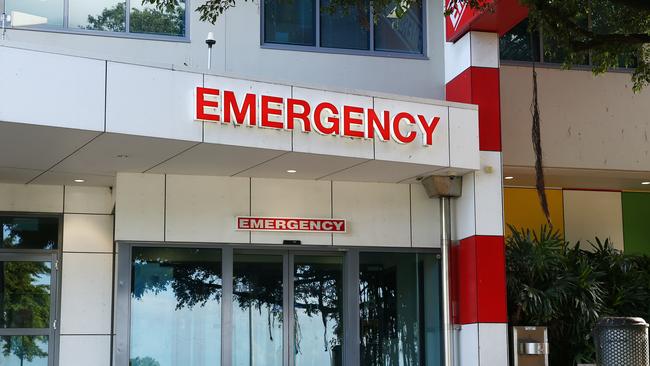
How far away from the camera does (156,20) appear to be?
14047 millimetres

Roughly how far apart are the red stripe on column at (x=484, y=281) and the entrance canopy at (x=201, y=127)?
1150 mm

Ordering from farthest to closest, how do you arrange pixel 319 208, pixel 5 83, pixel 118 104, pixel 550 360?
pixel 550 360, pixel 319 208, pixel 118 104, pixel 5 83

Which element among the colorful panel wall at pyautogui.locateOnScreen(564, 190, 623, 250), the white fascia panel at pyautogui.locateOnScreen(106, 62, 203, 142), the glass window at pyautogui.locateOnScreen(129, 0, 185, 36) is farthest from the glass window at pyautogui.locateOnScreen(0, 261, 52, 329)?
the colorful panel wall at pyautogui.locateOnScreen(564, 190, 623, 250)

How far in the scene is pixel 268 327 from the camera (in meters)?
14.0

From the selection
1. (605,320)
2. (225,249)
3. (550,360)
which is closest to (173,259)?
(225,249)

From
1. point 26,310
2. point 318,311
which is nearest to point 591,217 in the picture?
point 318,311

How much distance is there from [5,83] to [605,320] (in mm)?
6677

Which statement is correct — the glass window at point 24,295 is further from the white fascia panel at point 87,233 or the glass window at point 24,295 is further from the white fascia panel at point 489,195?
the white fascia panel at point 489,195

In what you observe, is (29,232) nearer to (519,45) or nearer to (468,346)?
(468,346)

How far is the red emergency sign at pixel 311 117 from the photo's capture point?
11.9m

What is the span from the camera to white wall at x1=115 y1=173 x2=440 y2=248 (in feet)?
44.2

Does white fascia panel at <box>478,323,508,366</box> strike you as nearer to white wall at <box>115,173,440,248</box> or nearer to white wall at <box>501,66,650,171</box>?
white wall at <box>115,173,440,248</box>

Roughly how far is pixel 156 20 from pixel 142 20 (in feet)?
0.65

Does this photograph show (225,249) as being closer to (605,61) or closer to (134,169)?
(134,169)
